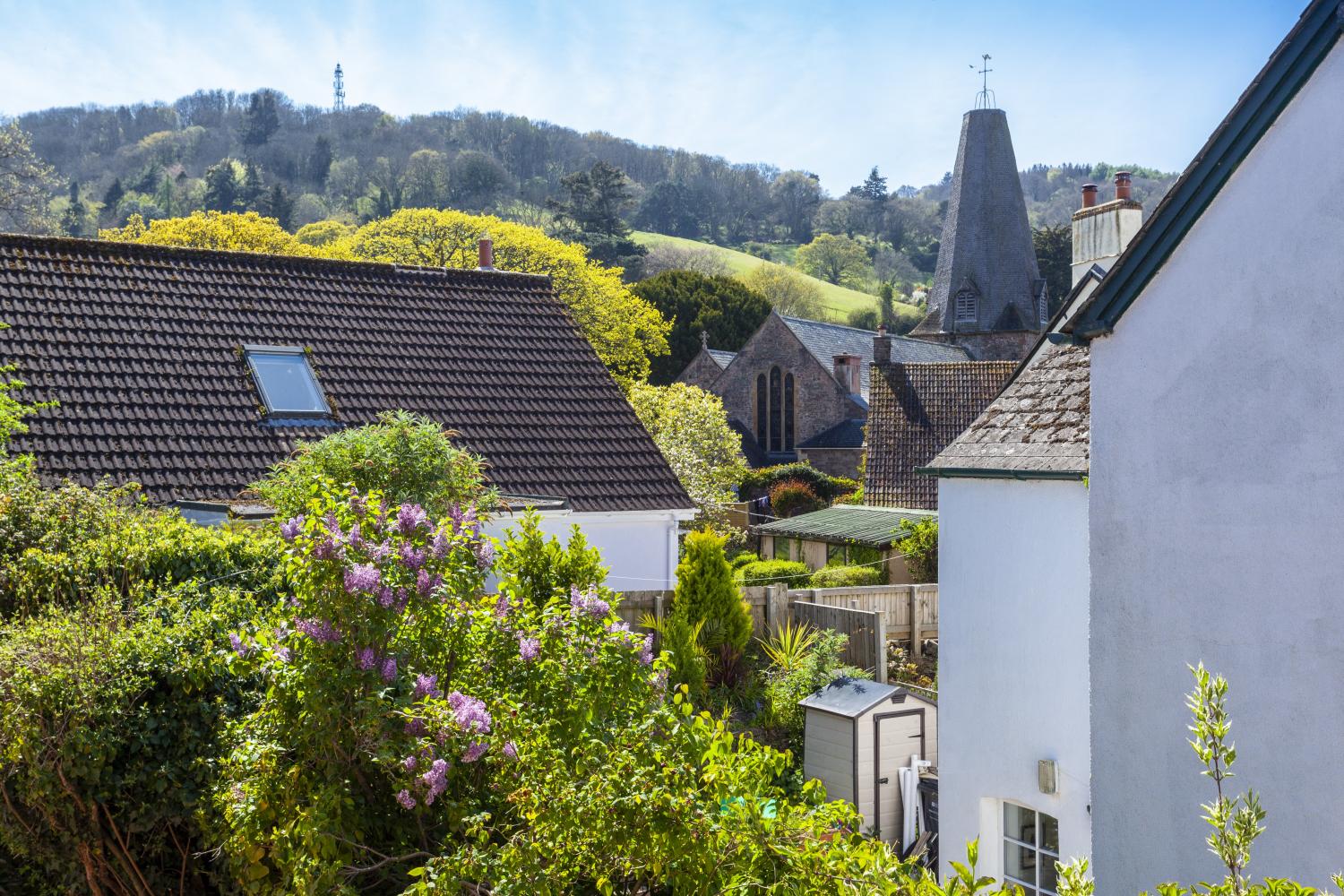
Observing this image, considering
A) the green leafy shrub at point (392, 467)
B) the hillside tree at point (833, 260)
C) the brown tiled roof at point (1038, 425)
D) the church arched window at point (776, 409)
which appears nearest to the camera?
the brown tiled roof at point (1038, 425)

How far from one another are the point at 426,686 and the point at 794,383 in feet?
160

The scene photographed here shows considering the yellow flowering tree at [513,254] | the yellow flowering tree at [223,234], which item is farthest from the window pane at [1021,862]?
the yellow flowering tree at [223,234]

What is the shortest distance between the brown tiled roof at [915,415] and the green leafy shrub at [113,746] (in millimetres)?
27714

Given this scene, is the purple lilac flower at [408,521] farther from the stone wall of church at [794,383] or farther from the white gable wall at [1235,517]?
the stone wall of church at [794,383]

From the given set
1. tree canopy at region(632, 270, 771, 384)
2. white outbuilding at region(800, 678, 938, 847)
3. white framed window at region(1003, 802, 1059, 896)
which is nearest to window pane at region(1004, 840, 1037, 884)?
white framed window at region(1003, 802, 1059, 896)

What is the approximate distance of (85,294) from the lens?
51.2 ft

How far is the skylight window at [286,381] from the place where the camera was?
15203mm

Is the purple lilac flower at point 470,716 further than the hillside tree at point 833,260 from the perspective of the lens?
No

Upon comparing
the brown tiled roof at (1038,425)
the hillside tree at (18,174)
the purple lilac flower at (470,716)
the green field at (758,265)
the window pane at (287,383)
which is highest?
the green field at (758,265)

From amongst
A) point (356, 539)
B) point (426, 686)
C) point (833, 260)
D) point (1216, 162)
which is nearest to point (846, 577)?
point (1216, 162)

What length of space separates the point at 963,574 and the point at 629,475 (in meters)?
7.00

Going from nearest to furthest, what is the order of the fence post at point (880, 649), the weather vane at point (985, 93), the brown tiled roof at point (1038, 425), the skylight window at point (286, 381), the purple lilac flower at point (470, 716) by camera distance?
the purple lilac flower at point (470, 716) → the brown tiled roof at point (1038, 425) → the skylight window at point (286, 381) → the fence post at point (880, 649) → the weather vane at point (985, 93)

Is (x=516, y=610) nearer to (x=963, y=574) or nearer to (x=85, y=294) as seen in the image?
(x=963, y=574)

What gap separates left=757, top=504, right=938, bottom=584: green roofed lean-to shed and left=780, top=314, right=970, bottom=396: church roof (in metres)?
20.1
